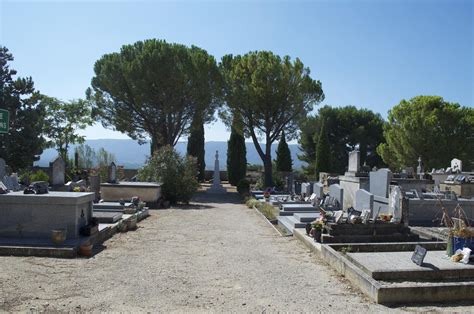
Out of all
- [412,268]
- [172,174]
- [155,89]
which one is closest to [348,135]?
[155,89]

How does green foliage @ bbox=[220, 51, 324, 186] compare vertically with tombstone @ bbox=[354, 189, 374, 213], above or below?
above

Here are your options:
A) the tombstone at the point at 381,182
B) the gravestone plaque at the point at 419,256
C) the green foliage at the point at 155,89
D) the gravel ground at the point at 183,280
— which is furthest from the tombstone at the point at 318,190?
the green foliage at the point at 155,89

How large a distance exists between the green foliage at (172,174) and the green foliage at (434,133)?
67.0 ft

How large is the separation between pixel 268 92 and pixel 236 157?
671cm

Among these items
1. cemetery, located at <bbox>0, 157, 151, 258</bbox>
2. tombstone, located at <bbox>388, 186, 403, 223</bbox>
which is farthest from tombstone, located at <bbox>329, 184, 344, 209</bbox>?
cemetery, located at <bbox>0, 157, 151, 258</bbox>

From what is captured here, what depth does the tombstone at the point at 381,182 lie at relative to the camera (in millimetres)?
12672

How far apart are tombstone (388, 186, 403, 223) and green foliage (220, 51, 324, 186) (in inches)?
667

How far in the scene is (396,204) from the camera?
416 inches

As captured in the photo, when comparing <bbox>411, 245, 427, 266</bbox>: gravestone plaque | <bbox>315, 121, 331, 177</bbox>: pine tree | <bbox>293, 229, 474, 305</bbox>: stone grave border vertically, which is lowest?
<bbox>293, 229, 474, 305</bbox>: stone grave border

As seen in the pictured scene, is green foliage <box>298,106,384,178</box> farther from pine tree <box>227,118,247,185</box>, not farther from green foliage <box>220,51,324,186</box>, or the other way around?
green foliage <box>220,51,324,186</box>

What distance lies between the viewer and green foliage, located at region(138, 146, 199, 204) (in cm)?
1991

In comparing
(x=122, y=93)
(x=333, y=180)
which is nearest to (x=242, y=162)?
(x=122, y=93)

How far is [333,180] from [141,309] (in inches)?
682

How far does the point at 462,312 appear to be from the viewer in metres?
5.18
